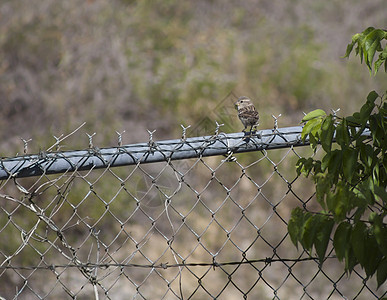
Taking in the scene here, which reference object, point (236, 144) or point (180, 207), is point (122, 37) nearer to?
point (180, 207)

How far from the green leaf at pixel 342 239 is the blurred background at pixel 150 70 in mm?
3962

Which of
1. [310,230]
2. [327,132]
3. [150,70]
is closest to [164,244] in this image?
[150,70]

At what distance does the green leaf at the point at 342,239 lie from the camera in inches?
68.6

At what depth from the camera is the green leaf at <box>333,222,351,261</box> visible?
1.74 m

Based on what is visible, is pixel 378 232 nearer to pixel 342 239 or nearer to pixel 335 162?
pixel 342 239

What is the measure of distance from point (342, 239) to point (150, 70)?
5976 mm

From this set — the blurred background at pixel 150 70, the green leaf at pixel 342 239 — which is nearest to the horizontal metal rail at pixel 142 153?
the green leaf at pixel 342 239

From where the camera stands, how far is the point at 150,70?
747 cm

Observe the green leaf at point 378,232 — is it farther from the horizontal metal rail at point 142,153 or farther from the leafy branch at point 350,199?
the horizontal metal rail at point 142,153

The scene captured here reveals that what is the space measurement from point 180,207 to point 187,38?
3323 millimetres

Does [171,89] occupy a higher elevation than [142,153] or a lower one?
higher

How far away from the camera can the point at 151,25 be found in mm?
8180

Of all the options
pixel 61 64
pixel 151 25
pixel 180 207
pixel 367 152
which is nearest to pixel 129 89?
pixel 61 64

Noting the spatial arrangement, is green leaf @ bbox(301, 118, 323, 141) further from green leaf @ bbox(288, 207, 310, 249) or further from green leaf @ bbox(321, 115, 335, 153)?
green leaf @ bbox(288, 207, 310, 249)
